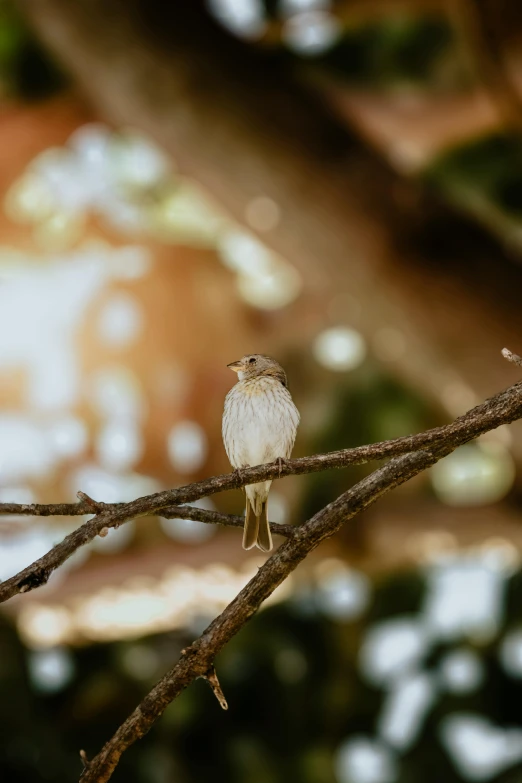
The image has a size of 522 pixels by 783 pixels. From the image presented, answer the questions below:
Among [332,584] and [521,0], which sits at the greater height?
[521,0]

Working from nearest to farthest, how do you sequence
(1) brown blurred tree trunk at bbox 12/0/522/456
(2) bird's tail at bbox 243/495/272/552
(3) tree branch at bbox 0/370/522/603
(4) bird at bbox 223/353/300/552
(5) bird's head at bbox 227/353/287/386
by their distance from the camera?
(3) tree branch at bbox 0/370/522/603, (2) bird's tail at bbox 243/495/272/552, (4) bird at bbox 223/353/300/552, (5) bird's head at bbox 227/353/287/386, (1) brown blurred tree trunk at bbox 12/0/522/456

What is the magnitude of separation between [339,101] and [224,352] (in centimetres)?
223

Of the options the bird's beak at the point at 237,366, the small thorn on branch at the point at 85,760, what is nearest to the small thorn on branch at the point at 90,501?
the small thorn on branch at the point at 85,760

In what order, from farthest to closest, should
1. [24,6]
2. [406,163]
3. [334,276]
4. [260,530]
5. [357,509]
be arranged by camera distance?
[24,6]
[334,276]
[406,163]
[260,530]
[357,509]

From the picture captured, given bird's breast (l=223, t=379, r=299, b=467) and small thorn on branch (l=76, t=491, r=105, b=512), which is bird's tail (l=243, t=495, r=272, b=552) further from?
small thorn on branch (l=76, t=491, r=105, b=512)

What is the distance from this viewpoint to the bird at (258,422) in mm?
3568

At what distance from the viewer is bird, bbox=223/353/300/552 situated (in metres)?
3.57

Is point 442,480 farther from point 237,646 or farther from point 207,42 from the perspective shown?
point 207,42

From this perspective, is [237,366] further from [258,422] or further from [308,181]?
[308,181]

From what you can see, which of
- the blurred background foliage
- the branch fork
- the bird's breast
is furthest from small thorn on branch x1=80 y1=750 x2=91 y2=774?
the blurred background foliage

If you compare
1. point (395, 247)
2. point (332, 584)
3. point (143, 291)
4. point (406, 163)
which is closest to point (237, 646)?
point (332, 584)

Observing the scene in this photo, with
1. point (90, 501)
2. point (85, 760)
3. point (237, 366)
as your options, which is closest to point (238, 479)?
point (90, 501)

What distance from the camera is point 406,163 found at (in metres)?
6.41

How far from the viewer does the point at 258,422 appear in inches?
141
